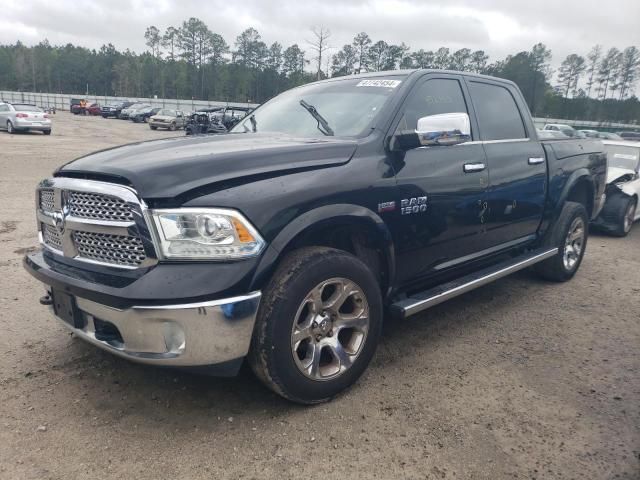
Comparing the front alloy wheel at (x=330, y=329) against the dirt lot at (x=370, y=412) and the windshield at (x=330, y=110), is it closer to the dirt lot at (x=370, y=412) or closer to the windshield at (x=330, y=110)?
the dirt lot at (x=370, y=412)

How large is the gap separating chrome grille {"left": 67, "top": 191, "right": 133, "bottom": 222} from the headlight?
0.62ft


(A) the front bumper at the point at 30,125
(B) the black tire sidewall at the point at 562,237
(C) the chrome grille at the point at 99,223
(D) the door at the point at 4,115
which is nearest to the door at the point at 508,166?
(B) the black tire sidewall at the point at 562,237

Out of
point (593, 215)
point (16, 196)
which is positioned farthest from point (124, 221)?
point (16, 196)

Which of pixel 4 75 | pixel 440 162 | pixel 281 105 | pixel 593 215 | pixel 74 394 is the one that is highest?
pixel 4 75

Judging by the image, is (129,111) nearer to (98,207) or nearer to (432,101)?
(432,101)

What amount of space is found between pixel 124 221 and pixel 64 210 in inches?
19.4

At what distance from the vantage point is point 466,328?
158 inches

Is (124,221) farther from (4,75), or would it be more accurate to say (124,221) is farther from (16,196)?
(4,75)

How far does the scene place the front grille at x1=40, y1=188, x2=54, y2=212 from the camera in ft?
9.34

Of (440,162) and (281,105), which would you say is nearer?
(440,162)

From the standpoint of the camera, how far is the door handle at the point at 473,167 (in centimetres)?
362

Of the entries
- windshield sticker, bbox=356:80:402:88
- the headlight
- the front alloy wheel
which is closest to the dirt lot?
the front alloy wheel

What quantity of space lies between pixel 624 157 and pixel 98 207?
9.17 meters

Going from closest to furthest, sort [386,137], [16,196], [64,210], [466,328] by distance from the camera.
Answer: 1. [64,210]
2. [386,137]
3. [466,328]
4. [16,196]
